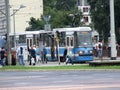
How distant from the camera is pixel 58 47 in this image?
57.6 meters

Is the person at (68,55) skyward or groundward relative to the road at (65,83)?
skyward

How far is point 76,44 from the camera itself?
55.7 m

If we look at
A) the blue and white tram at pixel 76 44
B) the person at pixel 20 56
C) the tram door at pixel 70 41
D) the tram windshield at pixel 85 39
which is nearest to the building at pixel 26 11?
the blue and white tram at pixel 76 44

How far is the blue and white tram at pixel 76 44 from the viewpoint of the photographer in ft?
180

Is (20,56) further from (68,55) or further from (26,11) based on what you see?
(26,11)

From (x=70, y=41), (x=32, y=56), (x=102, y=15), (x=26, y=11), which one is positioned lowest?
(x=32, y=56)

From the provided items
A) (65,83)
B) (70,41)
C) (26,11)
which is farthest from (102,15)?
(26,11)

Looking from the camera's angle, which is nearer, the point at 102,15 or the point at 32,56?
the point at 32,56

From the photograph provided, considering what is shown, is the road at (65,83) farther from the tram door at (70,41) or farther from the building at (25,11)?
the building at (25,11)

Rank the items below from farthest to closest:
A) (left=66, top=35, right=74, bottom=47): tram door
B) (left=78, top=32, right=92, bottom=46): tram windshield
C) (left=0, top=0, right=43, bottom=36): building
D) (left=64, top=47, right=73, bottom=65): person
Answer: (left=0, top=0, right=43, bottom=36): building
(left=66, top=35, right=74, bottom=47): tram door
(left=78, top=32, right=92, bottom=46): tram windshield
(left=64, top=47, right=73, bottom=65): person

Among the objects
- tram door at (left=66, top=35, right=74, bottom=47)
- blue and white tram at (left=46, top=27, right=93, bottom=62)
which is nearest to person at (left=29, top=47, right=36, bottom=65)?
blue and white tram at (left=46, top=27, right=93, bottom=62)

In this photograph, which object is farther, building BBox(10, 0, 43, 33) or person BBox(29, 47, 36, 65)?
building BBox(10, 0, 43, 33)

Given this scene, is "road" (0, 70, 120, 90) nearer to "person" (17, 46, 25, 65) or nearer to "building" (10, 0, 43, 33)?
"person" (17, 46, 25, 65)

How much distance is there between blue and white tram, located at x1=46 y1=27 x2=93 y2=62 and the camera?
2159 inches
